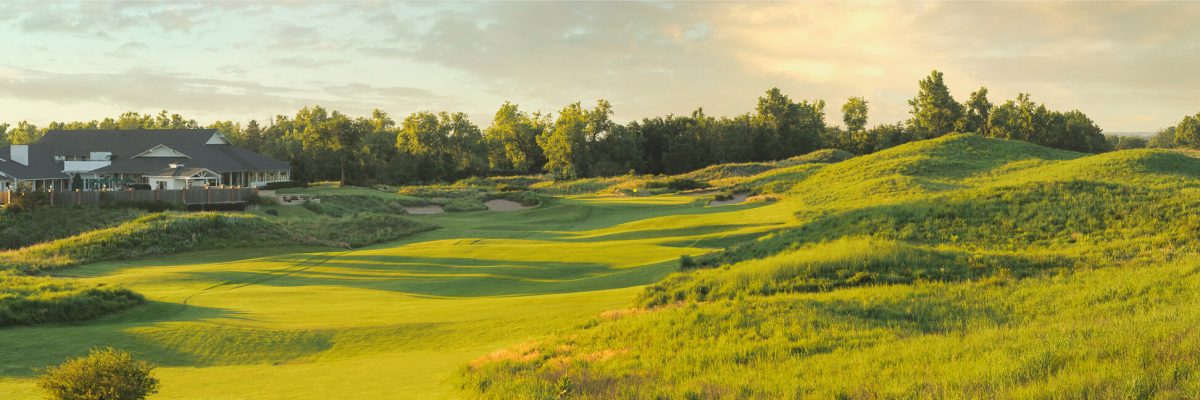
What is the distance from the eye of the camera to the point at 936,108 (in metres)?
90.8

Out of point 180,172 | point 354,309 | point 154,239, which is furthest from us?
point 180,172

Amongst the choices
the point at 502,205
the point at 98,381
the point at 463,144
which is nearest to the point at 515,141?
the point at 463,144

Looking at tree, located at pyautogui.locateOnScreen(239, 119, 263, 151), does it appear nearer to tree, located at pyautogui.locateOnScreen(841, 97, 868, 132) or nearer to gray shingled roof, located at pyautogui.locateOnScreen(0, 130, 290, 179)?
gray shingled roof, located at pyautogui.locateOnScreen(0, 130, 290, 179)

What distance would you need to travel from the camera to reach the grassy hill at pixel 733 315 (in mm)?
7246

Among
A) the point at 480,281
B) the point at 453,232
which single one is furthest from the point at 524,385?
the point at 453,232

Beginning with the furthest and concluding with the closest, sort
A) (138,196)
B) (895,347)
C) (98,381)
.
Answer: (138,196) < (895,347) < (98,381)

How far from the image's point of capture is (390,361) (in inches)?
444

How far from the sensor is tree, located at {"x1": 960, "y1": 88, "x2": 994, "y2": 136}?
294ft

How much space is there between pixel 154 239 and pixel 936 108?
88.1 meters

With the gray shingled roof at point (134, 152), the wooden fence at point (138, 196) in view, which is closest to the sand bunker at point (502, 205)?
the wooden fence at point (138, 196)

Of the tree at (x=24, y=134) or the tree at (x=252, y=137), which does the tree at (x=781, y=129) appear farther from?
the tree at (x=24, y=134)

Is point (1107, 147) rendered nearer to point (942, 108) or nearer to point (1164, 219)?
point (942, 108)

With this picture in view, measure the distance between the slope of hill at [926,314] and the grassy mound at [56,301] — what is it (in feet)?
38.2

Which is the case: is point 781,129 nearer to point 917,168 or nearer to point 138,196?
point 917,168
